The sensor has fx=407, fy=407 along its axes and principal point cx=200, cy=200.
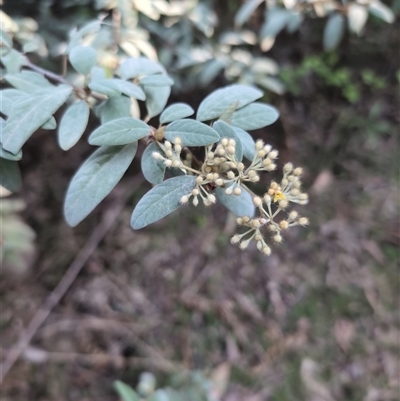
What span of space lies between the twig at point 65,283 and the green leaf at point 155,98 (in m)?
1.74

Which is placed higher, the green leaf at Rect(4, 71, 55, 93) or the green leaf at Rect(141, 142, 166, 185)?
the green leaf at Rect(4, 71, 55, 93)

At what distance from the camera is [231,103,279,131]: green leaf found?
3.30 ft

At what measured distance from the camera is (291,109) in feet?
9.91

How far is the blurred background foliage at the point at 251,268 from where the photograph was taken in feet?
8.13

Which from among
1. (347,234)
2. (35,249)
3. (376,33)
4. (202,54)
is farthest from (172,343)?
(376,33)

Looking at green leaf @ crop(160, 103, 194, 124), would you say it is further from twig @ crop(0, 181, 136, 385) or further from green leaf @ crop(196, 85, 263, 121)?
twig @ crop(0, 181, 136, 385)

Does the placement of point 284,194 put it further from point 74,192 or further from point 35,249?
point 35,249

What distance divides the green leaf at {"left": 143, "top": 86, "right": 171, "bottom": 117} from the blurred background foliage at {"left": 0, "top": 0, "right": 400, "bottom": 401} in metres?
1.05

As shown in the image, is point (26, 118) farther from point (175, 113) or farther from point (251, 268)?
point (251, 268)

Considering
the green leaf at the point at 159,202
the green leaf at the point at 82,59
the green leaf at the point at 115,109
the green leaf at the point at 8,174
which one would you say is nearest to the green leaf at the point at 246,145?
the green leaf at the point at 159,202

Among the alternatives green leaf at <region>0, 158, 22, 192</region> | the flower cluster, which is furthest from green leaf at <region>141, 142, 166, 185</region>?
green leaf at <region>0, 158, 22, 192</region>

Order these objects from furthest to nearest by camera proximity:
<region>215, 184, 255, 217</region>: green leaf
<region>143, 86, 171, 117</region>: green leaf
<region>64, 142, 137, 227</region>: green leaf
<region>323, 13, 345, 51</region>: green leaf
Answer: <region>323, 13, 345, 51</region>: green leaf → <region>143, 86, 171, 117</region>: green leaf → <region>215, 184, 255, 217</region>: green leaf → <region>64, 142, 137, 227</region>: green leaf

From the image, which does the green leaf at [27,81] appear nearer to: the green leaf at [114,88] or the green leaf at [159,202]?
the green leaf at [114,88]

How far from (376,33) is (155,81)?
2.38 meters
